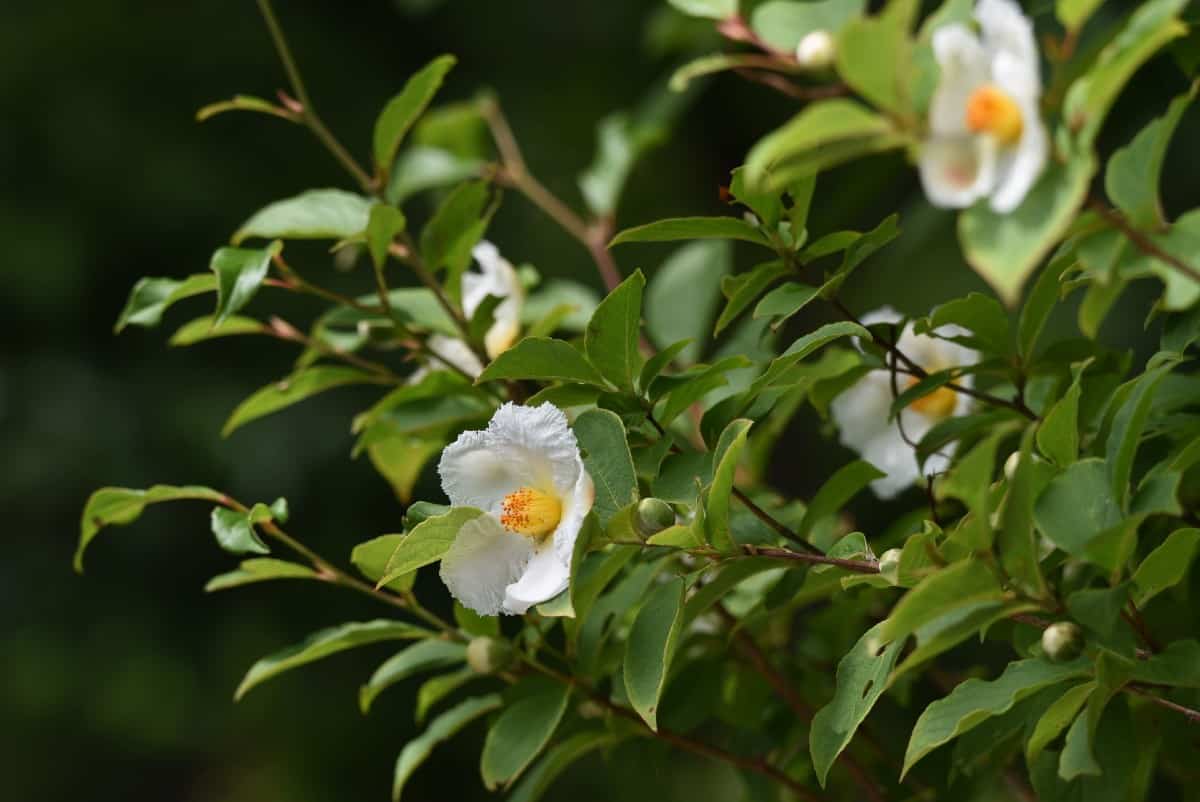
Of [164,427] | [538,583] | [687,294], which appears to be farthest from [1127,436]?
[164,427]

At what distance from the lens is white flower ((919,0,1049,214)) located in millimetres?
503

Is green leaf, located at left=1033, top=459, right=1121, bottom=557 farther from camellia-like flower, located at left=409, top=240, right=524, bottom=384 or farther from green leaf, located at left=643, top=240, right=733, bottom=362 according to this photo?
green leaf, located at left=643, top=240, right=733, bottom=362

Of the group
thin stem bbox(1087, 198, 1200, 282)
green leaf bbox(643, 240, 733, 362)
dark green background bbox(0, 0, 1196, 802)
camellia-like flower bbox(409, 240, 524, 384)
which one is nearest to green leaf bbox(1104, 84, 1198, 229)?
Answer: thin stem bbox(1087, 198, 1200, 282)

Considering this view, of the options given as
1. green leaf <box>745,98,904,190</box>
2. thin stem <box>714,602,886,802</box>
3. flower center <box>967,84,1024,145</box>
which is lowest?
thin stem <box>714,602,886,802</box>

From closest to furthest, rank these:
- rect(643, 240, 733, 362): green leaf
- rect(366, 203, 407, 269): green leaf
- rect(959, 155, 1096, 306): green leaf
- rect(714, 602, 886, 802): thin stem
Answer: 1. rect(959, 155, 1096, 306): green leaf
2. rect(366, 203, 407, 269): green leaf
3. rect(714, 602, 886, 802): thin stem
4. rect(643, 240, 733, 362): green leaf

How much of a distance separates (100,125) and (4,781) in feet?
4.05

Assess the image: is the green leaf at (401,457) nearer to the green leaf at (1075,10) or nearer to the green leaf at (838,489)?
the green leaf at (838,489)

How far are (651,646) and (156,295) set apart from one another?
13.9 inches

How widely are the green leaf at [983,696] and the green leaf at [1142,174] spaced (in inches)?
7.4

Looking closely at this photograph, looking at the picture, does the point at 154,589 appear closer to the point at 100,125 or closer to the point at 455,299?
the point at 100,125

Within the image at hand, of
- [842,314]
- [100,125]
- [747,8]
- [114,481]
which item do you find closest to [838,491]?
[842,314]

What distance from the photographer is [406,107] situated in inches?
32.4

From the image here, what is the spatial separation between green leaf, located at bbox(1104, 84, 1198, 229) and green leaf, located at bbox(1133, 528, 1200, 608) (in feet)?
0.48

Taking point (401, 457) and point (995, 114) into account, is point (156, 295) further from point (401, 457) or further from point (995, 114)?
point (995, 114)
